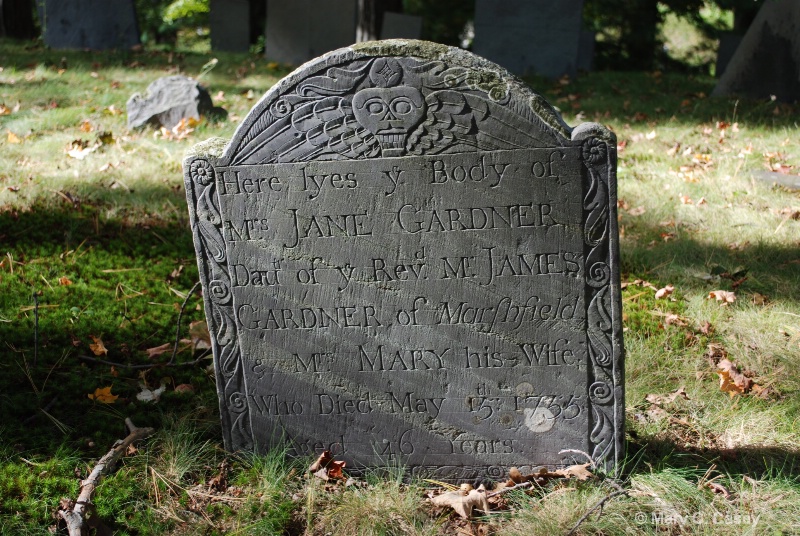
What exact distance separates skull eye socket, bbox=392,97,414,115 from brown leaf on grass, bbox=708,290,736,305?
2.69 meters

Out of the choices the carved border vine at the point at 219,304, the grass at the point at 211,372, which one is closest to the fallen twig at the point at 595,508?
the grass at the point at 211,372

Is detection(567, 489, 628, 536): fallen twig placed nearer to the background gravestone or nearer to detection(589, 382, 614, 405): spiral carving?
detection(589, 382, 614, 405): spiral carving

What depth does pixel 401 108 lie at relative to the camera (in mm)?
3043

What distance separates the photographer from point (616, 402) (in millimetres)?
3303

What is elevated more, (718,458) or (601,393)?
(601,393)

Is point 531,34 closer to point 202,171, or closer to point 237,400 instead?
point 202,171

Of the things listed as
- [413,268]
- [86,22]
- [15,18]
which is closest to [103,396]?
[413,268]

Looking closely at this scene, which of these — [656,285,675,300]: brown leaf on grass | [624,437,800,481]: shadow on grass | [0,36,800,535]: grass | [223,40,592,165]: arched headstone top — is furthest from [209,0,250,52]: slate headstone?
[624,437,800,481]: shadow on grass

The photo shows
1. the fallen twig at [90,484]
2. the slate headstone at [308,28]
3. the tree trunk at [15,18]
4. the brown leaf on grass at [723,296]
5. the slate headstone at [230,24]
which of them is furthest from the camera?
the slate headstone at [230,24]

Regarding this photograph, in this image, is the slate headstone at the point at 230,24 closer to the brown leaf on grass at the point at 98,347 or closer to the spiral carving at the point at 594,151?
the brown leaf on grass at the point at 98,347

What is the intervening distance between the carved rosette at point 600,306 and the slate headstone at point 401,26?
31.9ft

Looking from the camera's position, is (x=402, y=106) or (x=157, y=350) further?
(x=157, y=350)

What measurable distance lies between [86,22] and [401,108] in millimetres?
11182

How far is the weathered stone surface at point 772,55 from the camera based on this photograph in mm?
9094
